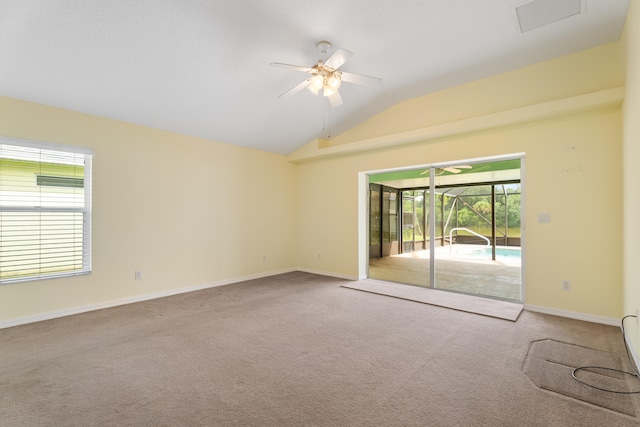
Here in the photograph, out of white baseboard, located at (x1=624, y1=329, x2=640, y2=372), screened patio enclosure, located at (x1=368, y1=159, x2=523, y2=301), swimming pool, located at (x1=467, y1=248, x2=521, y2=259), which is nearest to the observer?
white baseboard, located at (x1=624, y1=329, x2=640, y2=372)

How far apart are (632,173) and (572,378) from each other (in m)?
1.90

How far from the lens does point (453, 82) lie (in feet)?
14.0

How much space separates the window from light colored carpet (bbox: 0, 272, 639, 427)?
702 millimetres

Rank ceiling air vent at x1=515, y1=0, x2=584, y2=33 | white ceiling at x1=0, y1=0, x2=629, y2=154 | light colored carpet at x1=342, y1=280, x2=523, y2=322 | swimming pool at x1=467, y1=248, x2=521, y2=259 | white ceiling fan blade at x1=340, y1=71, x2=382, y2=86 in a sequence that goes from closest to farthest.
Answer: white ceiling at x1=0, y1=0, x2=629, y2=154 < ceiling air vent at x1=515, y1=0, x2=584, y2=33 < white ceiling fan blade at x1=340, y1=71, x2=382, y2=86 < light colored carpet at x1=342, y1=280, x2=523, y2=322 < swimming pool at x1=467, y1=248, x2=521, y2=259

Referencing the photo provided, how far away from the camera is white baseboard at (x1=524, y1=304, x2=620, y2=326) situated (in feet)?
10.8

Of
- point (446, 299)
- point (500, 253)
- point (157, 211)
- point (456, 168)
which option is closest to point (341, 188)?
point (456, 168)

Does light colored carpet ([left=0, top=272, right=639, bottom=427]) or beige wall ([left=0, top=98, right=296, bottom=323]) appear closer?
light colored carpet ([left=0, top=272, right=639, bottom=427])

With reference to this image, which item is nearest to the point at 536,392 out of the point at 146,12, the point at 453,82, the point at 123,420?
the point at 123,420

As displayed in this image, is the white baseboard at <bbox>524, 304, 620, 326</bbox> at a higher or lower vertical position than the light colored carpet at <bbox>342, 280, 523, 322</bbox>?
higher

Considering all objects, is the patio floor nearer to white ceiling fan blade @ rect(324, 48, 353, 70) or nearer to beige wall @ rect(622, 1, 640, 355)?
beige wall @ rect(622, 1, 640, 355)

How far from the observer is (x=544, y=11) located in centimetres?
280

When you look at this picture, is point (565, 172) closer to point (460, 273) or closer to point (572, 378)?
point (572, 378)

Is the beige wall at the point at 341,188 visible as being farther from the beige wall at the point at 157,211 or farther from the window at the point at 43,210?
the window at the point at 43,210

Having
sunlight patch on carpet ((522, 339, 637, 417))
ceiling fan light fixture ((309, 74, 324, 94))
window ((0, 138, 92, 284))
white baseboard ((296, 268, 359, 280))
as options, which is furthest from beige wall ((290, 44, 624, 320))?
window ((0, 138, 92, 284))
